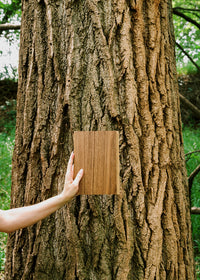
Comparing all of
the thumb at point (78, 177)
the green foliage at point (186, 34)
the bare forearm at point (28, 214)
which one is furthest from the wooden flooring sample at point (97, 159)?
the green foliage at point (186, 34)

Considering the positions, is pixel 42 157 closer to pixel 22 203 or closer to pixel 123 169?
pixel 22 203

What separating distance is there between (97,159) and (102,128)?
0.28m

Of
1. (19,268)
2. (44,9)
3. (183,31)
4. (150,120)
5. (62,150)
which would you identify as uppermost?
(183,31)

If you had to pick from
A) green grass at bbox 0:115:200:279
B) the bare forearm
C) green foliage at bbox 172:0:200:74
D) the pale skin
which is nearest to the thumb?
the pale skin

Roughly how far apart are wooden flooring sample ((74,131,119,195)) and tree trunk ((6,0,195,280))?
0.24 m

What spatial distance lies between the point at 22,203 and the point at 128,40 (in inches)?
45.7

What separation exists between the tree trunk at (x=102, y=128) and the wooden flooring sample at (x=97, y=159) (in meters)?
0.24

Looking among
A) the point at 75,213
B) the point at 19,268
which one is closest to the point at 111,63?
the point at 75,213

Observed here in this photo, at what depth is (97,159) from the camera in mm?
1241

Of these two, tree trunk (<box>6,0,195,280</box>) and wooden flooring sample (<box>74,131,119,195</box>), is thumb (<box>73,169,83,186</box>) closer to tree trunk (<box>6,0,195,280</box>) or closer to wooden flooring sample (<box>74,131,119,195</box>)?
wooden flooring sample (<box>74,131,119,195</box>)

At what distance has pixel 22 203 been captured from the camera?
1637mm

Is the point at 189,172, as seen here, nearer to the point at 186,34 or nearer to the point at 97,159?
the point at 97,159

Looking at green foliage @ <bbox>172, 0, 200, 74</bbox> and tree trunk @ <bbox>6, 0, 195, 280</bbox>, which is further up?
green foliage @ <bbox>172, 0, 200, 74</bbox>

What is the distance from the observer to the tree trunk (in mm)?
1462
